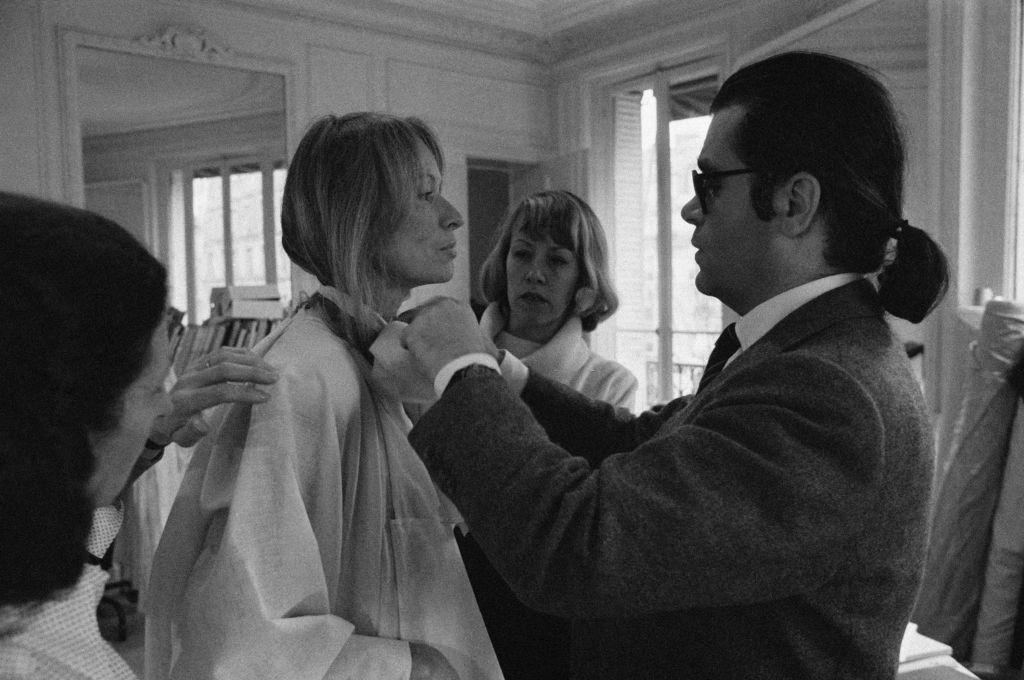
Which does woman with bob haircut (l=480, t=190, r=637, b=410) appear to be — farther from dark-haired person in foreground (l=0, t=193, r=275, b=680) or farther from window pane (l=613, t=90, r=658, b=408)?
window pane (l=613, t=90, r=658, b=408)

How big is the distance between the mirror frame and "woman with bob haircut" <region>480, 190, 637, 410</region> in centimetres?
250

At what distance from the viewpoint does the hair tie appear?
103 cm

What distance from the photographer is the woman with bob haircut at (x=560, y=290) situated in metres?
2.51

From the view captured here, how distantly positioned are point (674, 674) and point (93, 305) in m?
0.74

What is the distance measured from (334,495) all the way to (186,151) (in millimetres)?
3654

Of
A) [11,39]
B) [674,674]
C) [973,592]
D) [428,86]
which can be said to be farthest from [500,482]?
A: [428,86]

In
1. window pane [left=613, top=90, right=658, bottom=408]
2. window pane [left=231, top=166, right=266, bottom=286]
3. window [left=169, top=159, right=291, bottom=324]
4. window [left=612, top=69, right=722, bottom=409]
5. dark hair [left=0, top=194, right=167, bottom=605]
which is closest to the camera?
dark hair [left=0, top=194, right=167, bottom=605]

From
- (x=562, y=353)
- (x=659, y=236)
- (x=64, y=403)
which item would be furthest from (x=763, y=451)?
(x=659, y=236)

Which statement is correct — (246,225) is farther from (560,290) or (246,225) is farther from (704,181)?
(704,181)

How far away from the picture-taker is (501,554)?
3.02 feet

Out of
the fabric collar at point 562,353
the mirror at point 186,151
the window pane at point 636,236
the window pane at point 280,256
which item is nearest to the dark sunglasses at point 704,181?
the fabric collar at point 562,353

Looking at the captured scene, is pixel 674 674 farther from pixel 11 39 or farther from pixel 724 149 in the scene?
pixel 11 39

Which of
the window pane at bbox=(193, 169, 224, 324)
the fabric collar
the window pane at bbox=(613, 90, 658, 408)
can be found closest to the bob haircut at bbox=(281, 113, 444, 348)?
the fabric collar

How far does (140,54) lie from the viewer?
4305 millimetres
